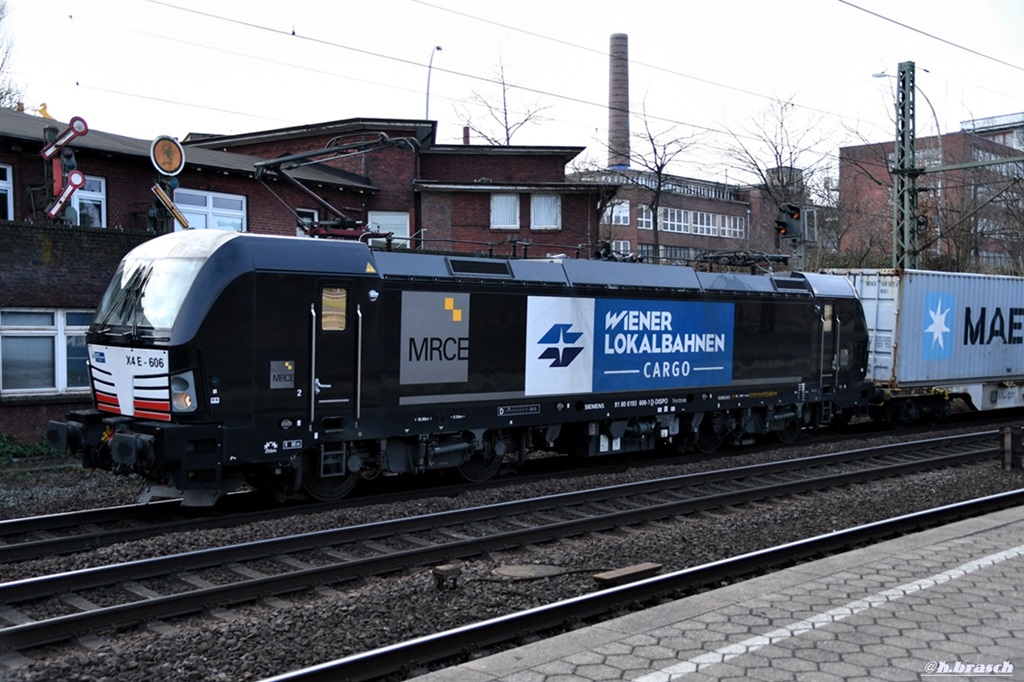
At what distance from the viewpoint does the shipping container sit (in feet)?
70.4

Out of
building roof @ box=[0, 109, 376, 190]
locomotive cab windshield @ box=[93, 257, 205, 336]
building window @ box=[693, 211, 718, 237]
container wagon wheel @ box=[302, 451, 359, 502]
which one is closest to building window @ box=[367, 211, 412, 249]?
building roof @ box=[0, 109, 376, 190]

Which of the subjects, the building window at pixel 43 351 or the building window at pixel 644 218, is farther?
the building window at pixel 644 218

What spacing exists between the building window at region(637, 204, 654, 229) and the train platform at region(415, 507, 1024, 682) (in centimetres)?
5852

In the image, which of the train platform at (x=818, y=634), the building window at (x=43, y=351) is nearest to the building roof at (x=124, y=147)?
the building window at (x=43, y=351)

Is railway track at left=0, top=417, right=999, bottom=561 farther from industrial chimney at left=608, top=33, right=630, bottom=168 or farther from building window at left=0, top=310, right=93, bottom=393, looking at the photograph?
industrial chimney at left=608, top=33, right=630, bottom=168

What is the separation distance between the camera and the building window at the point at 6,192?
18.6 meters

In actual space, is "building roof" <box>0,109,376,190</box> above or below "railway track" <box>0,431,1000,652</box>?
above

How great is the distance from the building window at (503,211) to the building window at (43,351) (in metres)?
15.4

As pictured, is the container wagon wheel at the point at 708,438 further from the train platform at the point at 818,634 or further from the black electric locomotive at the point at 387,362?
the train platform at the point at 818,634

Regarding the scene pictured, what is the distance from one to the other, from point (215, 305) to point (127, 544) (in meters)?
2.78

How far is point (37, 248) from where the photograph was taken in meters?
16.3

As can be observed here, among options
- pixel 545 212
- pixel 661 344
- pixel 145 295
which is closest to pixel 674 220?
pixel 545 212

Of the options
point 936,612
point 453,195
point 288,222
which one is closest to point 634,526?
point 936,612

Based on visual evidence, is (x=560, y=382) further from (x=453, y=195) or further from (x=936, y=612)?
(x=453, y=195)
